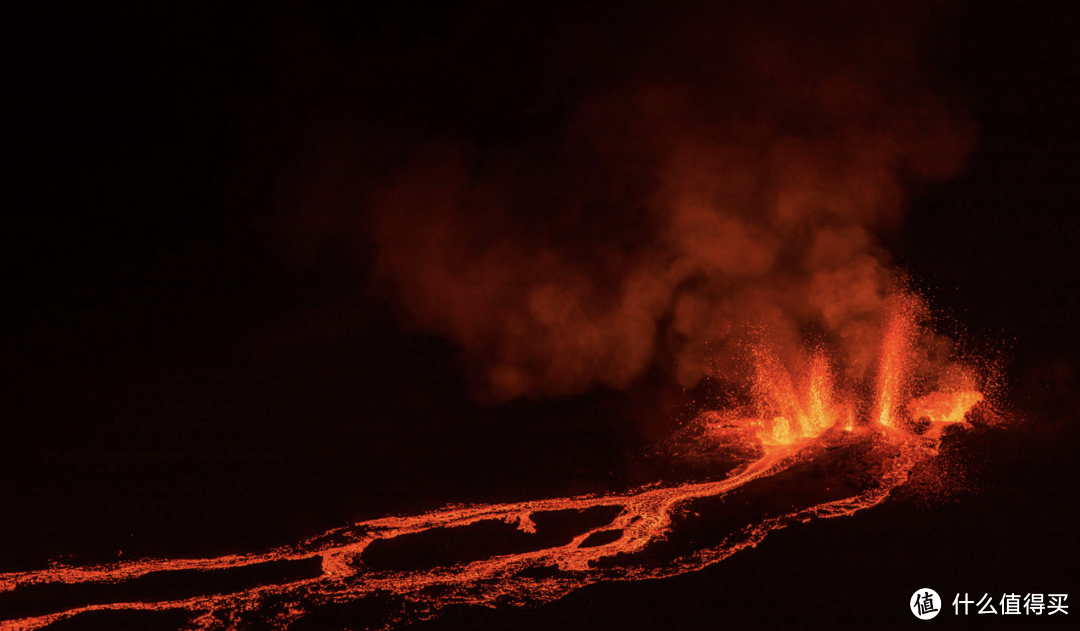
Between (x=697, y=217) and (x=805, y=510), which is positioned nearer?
(x=805, y=510)

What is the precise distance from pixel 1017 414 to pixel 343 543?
5777mm

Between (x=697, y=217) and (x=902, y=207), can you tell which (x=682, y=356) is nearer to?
(x=697, y=217)

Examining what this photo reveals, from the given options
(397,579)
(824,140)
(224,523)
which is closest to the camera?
(397,579)

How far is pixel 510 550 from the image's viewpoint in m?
5.34

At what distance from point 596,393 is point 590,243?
2014 millimetres

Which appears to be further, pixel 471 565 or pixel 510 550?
pixel 510 550

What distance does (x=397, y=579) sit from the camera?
5.15 metres

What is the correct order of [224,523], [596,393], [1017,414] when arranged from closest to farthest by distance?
[224,523] < [1017,414] < [596,393]

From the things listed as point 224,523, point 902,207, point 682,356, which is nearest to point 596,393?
point 682,356

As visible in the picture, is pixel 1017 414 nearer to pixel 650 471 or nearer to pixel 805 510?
pixel 805 510

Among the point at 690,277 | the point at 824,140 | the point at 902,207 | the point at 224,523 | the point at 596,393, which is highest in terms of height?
the point at 824,140

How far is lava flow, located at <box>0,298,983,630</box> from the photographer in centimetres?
496

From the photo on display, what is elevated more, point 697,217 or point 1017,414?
point 697,217

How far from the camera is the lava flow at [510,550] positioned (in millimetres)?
4957
